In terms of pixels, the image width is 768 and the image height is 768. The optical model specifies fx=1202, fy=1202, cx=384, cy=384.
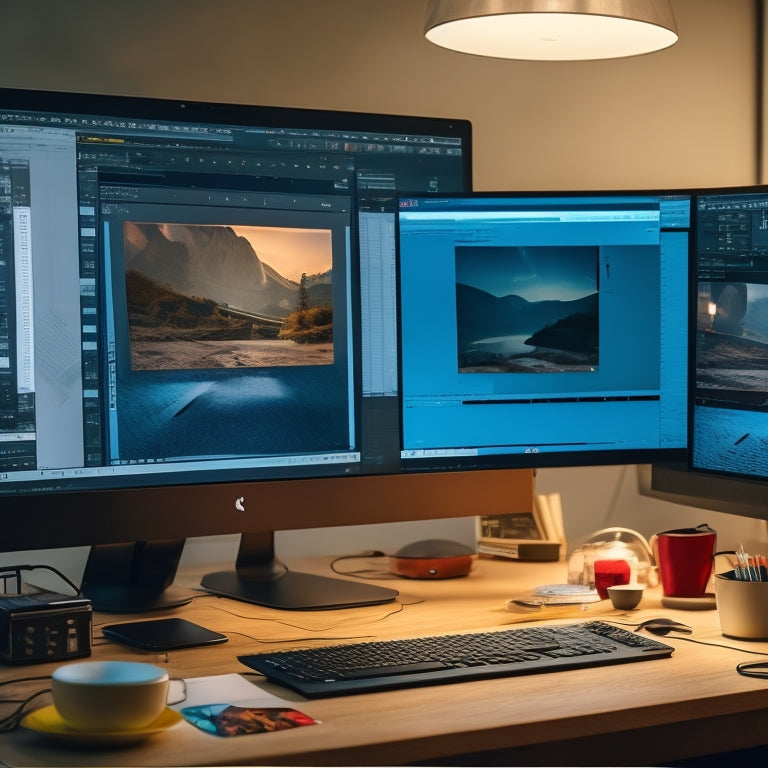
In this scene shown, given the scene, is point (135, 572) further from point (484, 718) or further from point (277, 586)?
point (484, 718)

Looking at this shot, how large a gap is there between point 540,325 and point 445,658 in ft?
1.76

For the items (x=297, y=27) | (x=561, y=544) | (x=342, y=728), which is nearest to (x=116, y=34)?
(x=297, y=27)

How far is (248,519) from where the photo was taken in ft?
5.07

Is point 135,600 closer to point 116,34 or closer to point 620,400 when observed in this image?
point 620,400

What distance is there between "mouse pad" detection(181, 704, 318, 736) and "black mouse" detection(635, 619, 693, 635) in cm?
50

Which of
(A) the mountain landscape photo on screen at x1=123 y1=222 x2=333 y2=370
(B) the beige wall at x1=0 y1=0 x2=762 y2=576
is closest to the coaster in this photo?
(B) the beige wall at x1=0 y1=0 x2=762 y2=576

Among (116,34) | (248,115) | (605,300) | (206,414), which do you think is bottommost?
(206,414)

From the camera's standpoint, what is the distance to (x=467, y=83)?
2057mm

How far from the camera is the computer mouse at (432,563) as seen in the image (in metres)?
1.76

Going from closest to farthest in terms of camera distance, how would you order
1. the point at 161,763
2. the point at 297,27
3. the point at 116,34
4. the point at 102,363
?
the point at 161,763 → the point at 102,363 → the point at 116,34 → the point at 297,27

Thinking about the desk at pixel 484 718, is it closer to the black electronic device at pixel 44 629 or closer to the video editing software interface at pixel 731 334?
the black electronic device at pixel 44 629

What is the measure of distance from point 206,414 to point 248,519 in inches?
5.8

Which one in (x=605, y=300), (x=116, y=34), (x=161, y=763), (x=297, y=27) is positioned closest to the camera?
(x=161, y=763)

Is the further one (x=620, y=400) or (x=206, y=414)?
(x=620, y=400)
